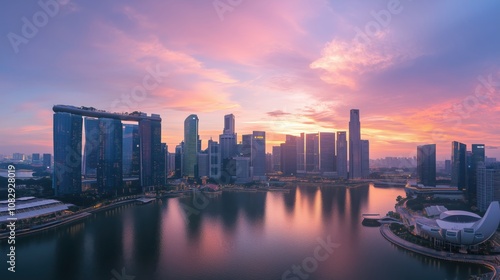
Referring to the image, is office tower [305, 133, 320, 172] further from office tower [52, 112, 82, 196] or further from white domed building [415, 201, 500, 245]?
white domed building [415, 201, 500, 245]

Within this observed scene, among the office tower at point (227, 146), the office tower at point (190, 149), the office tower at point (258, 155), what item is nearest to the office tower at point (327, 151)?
the office tower at point (258, 155)

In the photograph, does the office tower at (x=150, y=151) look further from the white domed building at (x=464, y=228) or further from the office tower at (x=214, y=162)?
the white domed building at (x=464, y=228)

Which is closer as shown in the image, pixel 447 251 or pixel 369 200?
pixel 447 251

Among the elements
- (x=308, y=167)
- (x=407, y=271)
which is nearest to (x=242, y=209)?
(x=407, y=271)

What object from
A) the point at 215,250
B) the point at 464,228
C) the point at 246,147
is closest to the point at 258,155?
the point at 246,147

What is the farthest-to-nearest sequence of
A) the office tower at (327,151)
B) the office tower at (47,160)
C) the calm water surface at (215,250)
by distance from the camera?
1. the office tower at (327,151)
2. the office tower at (47,160)
3. the calm water surface at (215,250)

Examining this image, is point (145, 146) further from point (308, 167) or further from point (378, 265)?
point (308, 167)

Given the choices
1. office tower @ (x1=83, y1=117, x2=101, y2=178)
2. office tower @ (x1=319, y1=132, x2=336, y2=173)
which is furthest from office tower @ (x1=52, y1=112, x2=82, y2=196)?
office tower @ (x1=319, y1=132, x2=336, y2=173)
